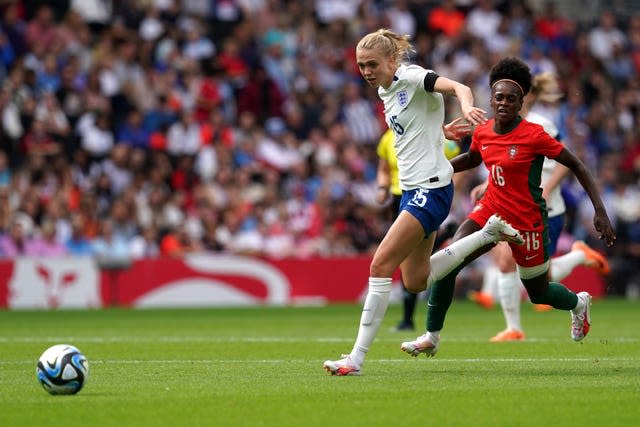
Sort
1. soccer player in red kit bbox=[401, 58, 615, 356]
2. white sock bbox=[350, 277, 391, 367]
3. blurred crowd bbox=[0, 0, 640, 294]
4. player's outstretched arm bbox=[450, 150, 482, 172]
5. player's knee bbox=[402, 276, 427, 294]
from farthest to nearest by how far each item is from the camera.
Result: blurred crowd bbox=[0, 0, 640, 294] → player's outstretched arm bbox=[450, 150, 482, 172] → player's knee bbox=[402, 276, 427, 294] → soccer player in red kit bbox=[401, 58, 615, 356] → white sock bbox=[350, 277, 391, 367]

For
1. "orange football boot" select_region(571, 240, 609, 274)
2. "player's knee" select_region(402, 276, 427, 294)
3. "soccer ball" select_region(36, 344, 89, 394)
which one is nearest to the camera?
"soccer ball" select_region(36, 344, 89, 394)

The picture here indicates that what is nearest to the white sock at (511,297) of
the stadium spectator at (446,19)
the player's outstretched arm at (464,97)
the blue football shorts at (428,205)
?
the blue football shorts at (428,205)

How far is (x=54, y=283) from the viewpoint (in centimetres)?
2061

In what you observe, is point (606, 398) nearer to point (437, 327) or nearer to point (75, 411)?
point (437, 327)

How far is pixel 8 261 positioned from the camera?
66.6 feet

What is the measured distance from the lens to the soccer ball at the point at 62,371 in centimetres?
800

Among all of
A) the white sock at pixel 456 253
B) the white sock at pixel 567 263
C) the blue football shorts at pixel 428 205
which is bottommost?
the white sock at pixel 567 263

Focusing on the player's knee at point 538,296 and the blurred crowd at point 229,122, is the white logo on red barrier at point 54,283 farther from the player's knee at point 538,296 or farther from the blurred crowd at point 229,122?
the player's knee at point 538,296

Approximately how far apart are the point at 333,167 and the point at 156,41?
14.1 feet

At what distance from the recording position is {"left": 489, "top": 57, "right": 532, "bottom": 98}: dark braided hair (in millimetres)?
9758

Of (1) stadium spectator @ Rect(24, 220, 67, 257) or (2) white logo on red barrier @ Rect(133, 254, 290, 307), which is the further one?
(2) white logo on red barrier @ Rect(133, 254, 290, 307)

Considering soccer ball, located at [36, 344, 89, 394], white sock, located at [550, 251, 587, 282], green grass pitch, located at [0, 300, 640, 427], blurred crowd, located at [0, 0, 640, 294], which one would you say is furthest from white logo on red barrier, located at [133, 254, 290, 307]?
soccer ball, located at [36, 344, 89, 394]

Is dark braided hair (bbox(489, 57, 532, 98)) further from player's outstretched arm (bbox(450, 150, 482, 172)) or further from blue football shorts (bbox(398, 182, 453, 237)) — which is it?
blue football shorts (bbox(398, 182, 453, 237))

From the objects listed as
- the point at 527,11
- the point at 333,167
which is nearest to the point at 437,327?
the point at 333,167
